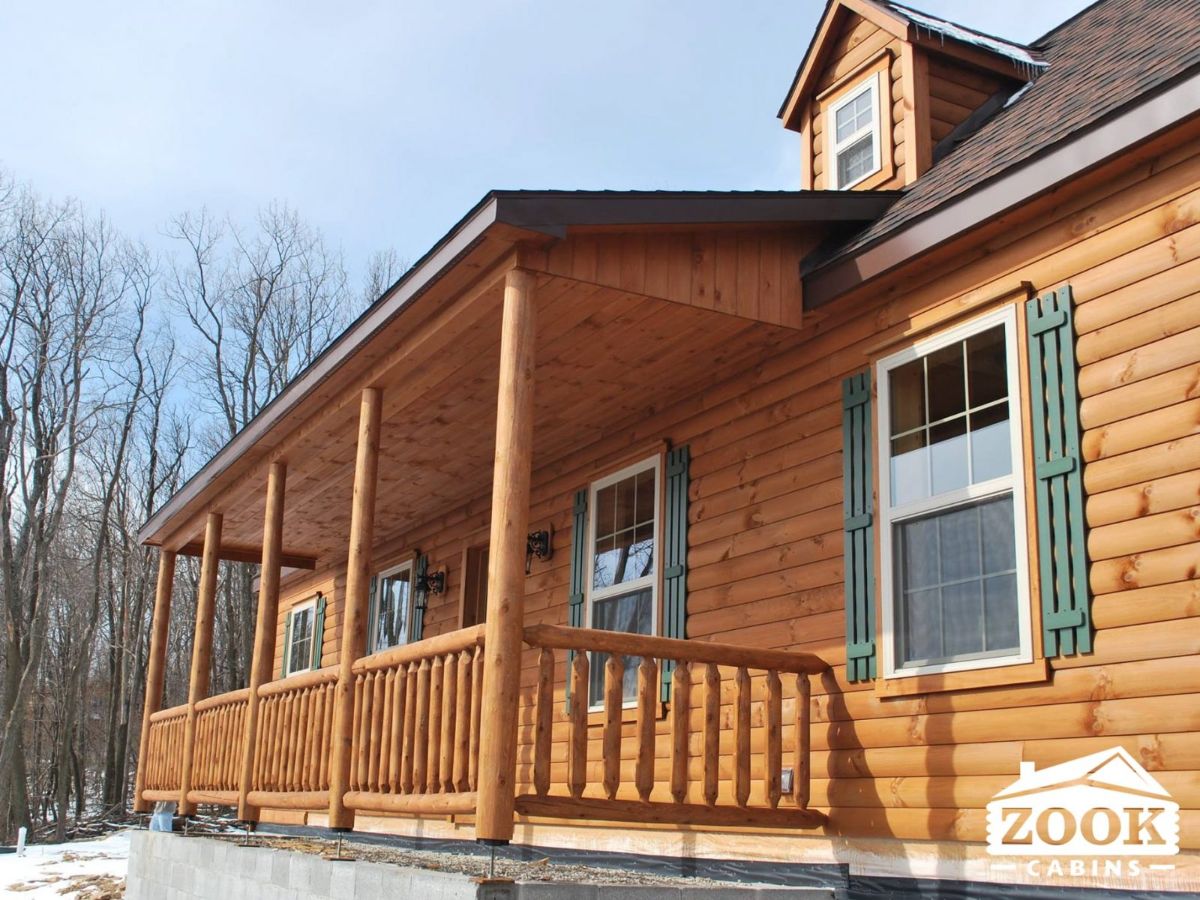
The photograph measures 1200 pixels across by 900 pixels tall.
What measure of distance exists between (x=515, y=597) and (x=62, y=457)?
24.9 metres

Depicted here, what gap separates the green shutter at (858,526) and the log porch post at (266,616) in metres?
4.68

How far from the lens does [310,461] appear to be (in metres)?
9.53

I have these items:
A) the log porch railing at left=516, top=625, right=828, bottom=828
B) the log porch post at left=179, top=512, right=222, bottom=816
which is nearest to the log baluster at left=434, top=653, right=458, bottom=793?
the log porch railing at left=516, top=625, right=828, bottom=828

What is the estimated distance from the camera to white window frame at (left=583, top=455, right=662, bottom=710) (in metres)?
7.80

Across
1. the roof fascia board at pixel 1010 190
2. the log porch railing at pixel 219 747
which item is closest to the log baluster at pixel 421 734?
the roof fascia board at pixel 1010 190

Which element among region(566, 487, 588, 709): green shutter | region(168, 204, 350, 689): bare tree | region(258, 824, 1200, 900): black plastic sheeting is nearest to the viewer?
region(258, 824, 1200, 900): black plastic sheeting

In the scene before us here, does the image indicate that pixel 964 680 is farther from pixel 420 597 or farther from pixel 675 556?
pixel 420 597

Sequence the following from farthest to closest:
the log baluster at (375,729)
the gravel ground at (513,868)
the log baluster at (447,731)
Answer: the log baluster at (375,729), the gravel ground at (513,868), the log baluster at (447,731)

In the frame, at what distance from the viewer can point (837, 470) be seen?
6406 millimetres

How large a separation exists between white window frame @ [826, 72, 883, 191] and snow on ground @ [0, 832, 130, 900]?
1057 centimetres

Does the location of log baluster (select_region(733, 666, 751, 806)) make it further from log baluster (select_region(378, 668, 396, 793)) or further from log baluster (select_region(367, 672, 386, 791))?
log baluster (select_region(367, 672, 386, 791))

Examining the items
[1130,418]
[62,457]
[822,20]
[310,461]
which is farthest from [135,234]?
[1130,418]

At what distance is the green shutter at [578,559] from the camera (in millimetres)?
8680

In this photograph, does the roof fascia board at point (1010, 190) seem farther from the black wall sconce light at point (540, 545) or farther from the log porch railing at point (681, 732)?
the black wall sconce light at point (540, 545)
